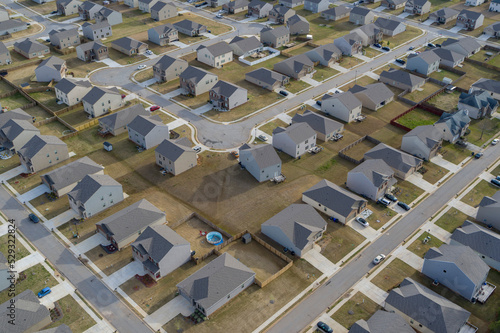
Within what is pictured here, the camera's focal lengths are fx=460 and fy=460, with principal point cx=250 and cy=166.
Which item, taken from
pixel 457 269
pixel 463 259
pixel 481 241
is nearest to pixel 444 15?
pixel 481 241

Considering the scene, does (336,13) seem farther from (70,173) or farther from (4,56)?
(70,173)

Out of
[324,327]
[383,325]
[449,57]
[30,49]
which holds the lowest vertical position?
[324,327]

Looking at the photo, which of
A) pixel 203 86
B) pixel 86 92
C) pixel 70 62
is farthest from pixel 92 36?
pixel 203 86

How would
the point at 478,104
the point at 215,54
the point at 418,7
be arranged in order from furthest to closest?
1. the point at 418,7
2. the point at 215,54
3. the point at 478,104

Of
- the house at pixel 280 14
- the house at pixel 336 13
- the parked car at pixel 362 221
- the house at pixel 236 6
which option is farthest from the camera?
the house at pixel 236 6

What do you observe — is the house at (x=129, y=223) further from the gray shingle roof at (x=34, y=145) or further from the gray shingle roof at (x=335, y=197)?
the gray shingle roof at (x=335, y=197)

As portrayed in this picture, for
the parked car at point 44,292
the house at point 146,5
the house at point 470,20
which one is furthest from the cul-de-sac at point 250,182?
the house at point 146,5
